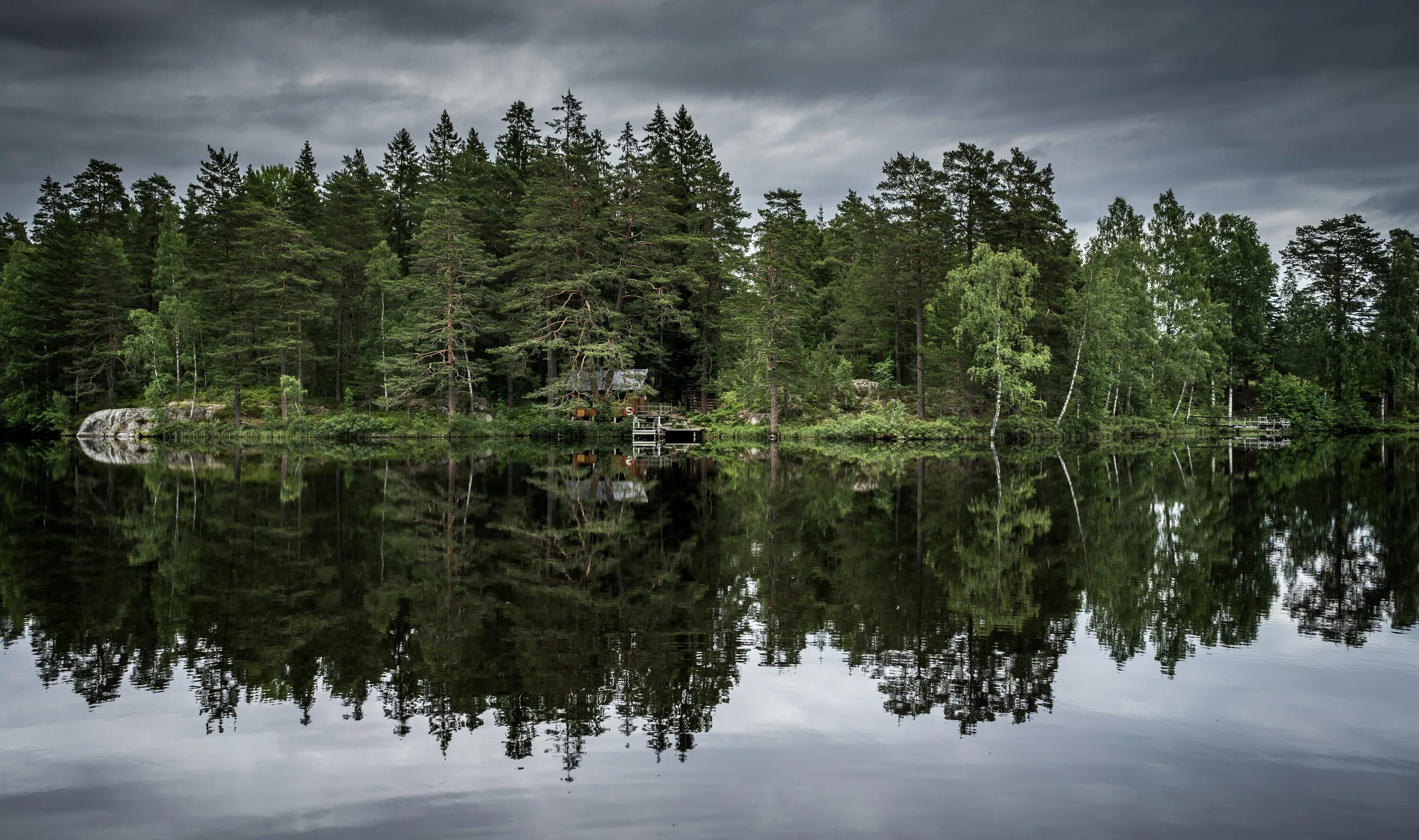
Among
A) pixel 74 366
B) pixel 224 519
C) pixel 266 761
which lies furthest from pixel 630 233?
pixel 266 761

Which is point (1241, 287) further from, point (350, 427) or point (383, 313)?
point (350, 427)

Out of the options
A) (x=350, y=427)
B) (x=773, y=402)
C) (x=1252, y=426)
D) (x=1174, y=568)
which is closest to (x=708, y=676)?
(x=1174, y=568)

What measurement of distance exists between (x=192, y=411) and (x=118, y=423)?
6.92m

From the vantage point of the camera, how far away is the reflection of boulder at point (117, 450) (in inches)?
1425

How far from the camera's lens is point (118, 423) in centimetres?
5825

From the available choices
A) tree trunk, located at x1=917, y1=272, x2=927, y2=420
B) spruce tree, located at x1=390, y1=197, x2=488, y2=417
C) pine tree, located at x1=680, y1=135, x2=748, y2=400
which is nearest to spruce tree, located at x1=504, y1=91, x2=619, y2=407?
spruce tree, located at x1=390, y1=197, x2=488, y2=417

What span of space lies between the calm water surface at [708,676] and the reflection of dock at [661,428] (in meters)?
27.1

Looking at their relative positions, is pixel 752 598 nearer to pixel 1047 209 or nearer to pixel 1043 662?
pixel 1043 662

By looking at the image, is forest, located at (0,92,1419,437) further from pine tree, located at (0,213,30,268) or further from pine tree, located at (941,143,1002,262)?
pine tree, located at (0,213,30,268)

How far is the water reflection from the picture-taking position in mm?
8281

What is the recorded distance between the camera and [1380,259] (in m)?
62.3

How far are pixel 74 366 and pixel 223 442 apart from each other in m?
23.8

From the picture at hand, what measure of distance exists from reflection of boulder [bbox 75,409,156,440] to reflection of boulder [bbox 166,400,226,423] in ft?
4.08

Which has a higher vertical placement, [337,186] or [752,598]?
[337,186]
